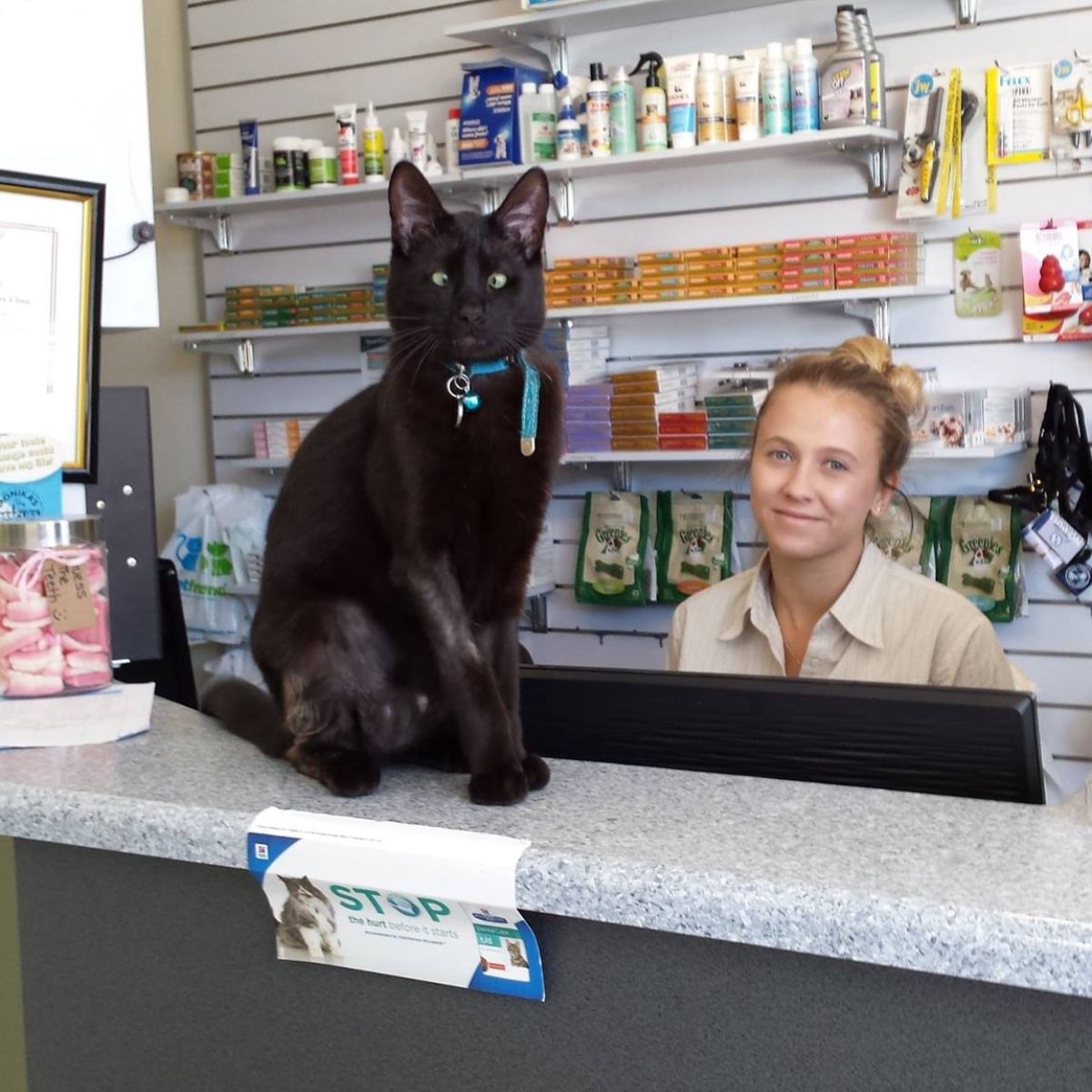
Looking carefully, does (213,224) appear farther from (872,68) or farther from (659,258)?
(872,68)

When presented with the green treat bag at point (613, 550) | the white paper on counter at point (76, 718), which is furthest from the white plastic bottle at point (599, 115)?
the white paper on counter at point (76, 718)

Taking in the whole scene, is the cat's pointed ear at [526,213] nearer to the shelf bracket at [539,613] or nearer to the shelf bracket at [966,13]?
the shelf bracket at [966,13]

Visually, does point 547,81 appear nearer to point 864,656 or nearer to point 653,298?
point 653,298

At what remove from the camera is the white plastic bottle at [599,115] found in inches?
153

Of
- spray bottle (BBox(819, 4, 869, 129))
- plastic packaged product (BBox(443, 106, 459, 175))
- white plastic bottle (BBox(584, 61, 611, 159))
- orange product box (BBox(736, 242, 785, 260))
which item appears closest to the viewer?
spray bottle (BBox(819, 4, 869, 129))

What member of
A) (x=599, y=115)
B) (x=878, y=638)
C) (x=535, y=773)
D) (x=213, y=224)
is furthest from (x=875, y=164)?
(x=535, y=773)

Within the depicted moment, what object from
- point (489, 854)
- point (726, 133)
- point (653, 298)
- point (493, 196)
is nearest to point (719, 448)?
point (653, 298)

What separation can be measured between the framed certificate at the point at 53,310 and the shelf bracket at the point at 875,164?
2645 millimetres

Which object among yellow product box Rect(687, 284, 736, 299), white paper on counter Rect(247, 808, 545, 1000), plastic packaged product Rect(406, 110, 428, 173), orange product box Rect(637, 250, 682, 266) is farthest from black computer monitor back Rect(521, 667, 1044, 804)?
plastic packaged product Rect(406, 110, 428, 173)

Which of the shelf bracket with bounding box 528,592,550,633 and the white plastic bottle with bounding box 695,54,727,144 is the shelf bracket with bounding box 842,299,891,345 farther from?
the shelf bracket with bounding box 528,592,550,633

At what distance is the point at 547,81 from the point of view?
4.23 meters

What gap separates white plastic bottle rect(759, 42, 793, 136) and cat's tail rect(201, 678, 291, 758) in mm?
2763

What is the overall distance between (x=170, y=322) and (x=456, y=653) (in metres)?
4.46

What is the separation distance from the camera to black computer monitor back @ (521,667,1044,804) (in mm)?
1005
